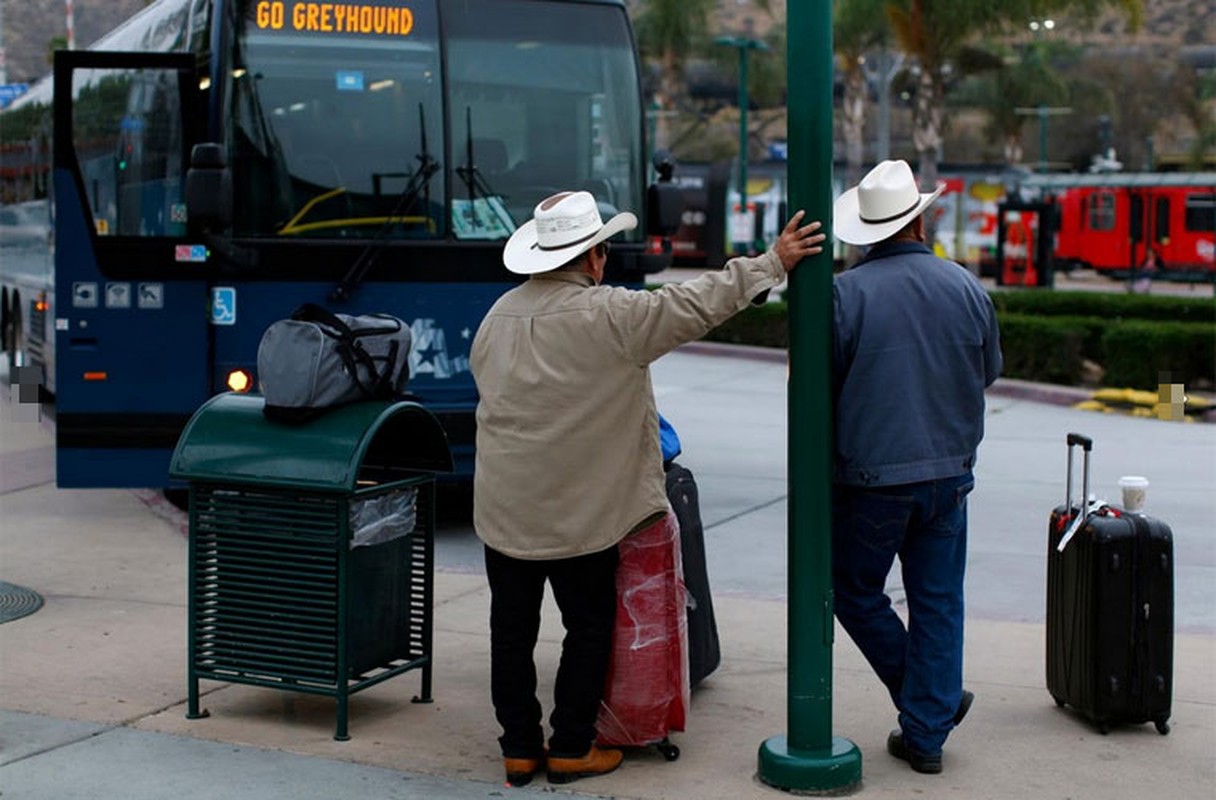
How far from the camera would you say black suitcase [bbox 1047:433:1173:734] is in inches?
233

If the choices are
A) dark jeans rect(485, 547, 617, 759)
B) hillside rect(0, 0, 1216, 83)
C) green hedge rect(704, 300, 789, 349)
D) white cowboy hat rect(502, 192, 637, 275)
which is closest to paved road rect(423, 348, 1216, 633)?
dark jeans rect(485, 547, 617, 759)

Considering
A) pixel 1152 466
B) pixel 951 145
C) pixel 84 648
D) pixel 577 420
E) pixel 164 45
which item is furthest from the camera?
pixel 951 145

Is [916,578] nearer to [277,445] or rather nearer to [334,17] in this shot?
[277,445]

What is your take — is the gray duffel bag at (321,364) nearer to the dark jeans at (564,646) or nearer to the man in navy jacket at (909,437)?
the dark jeans at (564,646)

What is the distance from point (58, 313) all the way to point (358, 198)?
1822mm

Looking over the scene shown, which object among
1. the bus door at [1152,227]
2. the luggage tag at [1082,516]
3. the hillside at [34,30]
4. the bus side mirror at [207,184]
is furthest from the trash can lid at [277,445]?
the bus door at [1152,227]

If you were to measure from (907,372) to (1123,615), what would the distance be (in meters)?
1.30

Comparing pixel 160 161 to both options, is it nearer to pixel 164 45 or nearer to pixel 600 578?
pixel 164 45

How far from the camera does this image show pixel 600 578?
5.46 metres

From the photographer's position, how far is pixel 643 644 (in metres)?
5.56

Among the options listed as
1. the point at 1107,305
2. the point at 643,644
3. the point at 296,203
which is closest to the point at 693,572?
the point at 643,644

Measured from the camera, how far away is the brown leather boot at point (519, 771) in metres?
5.46

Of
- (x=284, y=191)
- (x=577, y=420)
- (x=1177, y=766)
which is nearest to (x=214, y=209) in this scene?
(x=284, y=191)

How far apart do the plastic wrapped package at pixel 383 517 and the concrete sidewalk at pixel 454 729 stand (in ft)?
2.21
